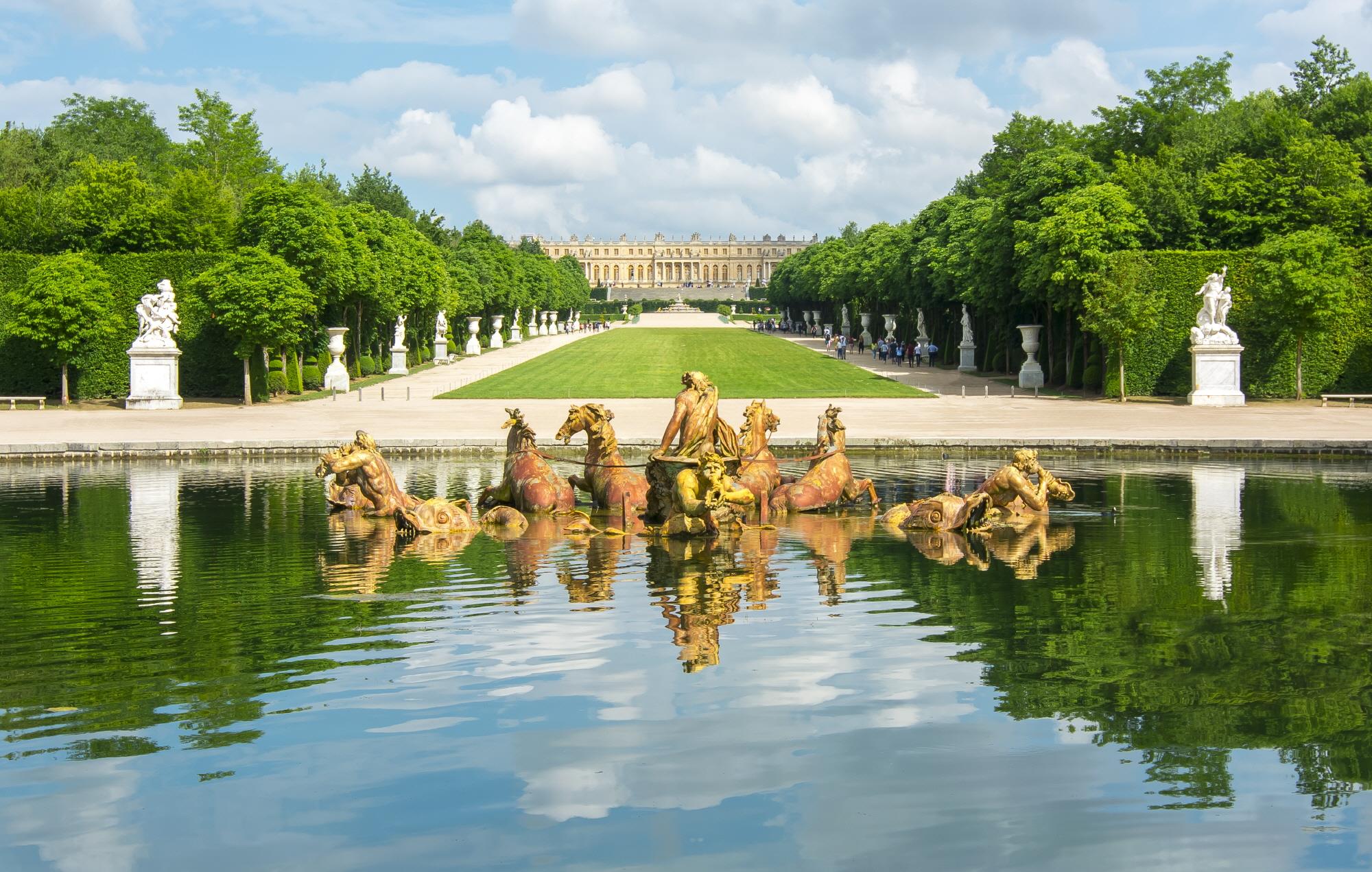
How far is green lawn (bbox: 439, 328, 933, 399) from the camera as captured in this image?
4400cm

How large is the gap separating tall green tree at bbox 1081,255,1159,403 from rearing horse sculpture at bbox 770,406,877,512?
2352cm

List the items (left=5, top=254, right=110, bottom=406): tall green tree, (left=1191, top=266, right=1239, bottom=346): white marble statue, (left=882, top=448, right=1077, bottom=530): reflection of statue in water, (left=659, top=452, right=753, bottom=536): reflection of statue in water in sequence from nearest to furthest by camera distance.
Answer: (left=659, top=452, right=753, bottom=536): reflection of statue in water, (left=882, top=448, right=1077, bottom=530): reflection of statue in water, (left=1191, top=266, right=1239, bottom=346): white marble statue, (left=5, top=254, right=110, bottom=406): tall green tree

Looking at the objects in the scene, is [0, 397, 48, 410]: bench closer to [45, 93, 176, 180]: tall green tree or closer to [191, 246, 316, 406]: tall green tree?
[191, 246, 316, 406]: tall green tree

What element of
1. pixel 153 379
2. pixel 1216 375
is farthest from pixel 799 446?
pixel 153 379

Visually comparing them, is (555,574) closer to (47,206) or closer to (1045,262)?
(1045,262)

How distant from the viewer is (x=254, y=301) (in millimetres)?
40094

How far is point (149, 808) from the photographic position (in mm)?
7734

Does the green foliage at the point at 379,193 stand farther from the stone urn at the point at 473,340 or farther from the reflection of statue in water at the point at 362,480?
the reflection of statue in water at the point at 362,480

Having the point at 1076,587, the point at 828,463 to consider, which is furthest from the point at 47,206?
the point at 1076,587

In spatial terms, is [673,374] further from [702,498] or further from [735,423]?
[702,498]

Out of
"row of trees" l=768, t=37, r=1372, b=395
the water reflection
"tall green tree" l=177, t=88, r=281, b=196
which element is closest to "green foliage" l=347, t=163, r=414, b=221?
"tall green tree" l=177, t=88, r=281, b=196

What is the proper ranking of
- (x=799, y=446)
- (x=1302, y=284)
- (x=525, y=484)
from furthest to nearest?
(x=1302, y=284), (x=799, y=446), (x=525, y=484)

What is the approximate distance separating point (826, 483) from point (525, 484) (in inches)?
153

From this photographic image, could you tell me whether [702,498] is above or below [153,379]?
below
